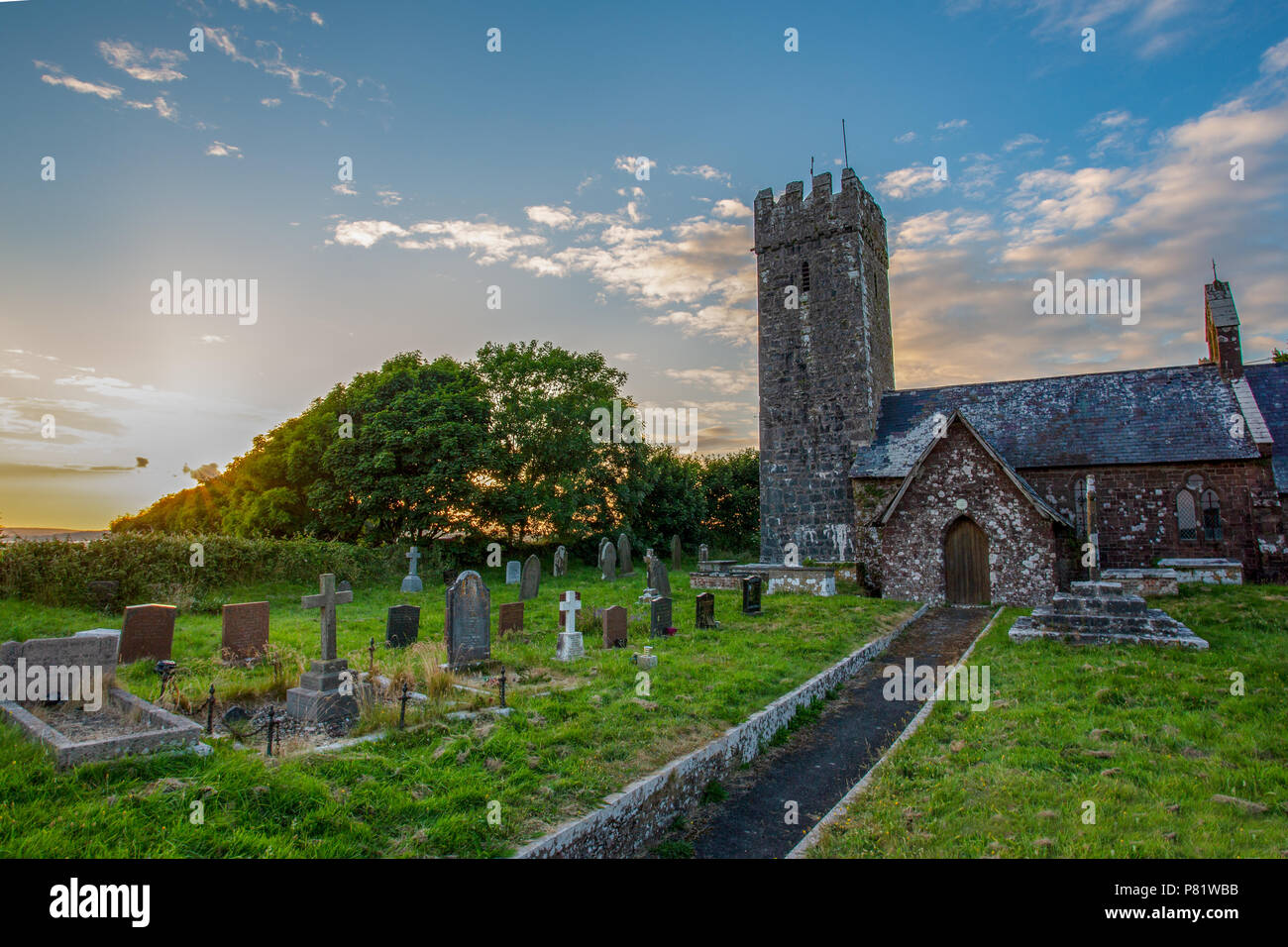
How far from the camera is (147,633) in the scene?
10.0m

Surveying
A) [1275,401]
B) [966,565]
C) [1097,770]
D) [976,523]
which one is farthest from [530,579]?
[1275,401]

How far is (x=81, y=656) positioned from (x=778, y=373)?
21.9 meters

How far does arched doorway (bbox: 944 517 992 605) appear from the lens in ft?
58.5

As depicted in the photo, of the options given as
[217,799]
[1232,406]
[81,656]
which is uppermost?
[1232,406]

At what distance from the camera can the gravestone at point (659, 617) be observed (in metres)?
12.6

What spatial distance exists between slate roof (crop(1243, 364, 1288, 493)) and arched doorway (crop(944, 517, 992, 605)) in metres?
8.50

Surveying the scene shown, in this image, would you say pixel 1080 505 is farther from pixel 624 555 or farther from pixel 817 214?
pixel 624 555

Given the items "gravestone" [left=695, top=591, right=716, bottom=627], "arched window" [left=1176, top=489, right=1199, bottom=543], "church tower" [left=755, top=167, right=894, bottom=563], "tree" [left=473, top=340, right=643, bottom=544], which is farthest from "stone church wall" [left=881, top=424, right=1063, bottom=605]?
"tree" [left=473, top=340, right=643, bottom=544]

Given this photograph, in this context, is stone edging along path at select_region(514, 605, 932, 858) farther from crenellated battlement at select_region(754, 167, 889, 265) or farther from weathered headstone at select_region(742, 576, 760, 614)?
crenellated battlement at select_region(754, 167, 889, 265)

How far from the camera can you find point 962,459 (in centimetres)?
1798

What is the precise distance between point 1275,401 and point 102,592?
3268 cm
